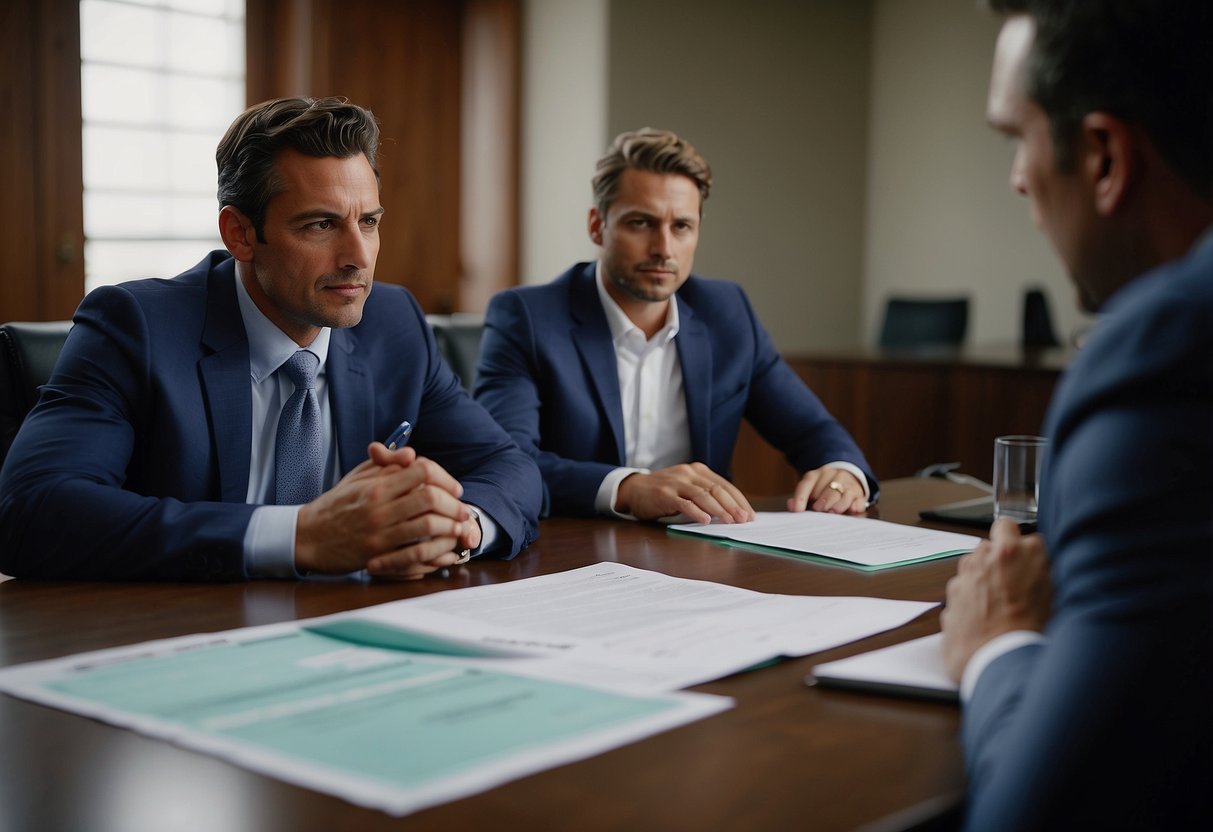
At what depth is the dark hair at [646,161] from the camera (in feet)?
9.19

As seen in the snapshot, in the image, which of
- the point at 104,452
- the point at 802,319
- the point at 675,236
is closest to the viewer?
the point at 104,452

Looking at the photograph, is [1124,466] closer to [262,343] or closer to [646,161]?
[262,343]

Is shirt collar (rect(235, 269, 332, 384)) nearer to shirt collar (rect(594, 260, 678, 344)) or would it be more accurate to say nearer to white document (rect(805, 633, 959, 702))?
shirt collar (rect(594, 260, 678, 344))

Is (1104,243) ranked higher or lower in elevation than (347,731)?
higher

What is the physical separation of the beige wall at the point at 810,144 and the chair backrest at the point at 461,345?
2.72 metres

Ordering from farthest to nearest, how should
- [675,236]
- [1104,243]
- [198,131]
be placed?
[198,131], [675,236], [1104,243]

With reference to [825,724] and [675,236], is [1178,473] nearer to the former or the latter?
[825,724]

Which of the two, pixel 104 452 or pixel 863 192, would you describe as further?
pixel 863 192

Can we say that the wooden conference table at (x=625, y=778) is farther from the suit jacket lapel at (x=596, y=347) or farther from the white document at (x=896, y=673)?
the suit jacket lapel at (x=596, y=347)

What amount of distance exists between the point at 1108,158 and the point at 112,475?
136cm

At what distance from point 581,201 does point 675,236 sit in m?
2.94

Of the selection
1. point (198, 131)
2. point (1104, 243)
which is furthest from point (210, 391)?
point (198, 131)

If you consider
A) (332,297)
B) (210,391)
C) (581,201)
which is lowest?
(210,391)

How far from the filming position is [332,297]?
195cm
